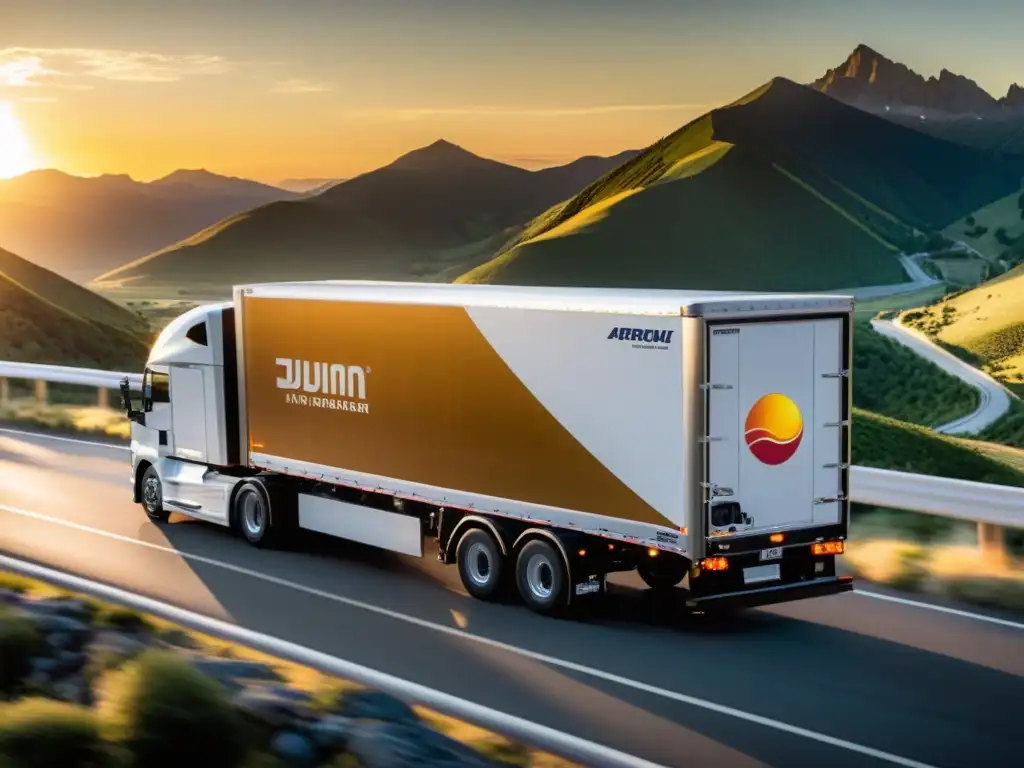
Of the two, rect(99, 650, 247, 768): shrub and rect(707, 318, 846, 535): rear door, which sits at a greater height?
rect(707, 318, 846, 535): rear door

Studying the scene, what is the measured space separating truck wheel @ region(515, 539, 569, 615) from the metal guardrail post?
177 inches

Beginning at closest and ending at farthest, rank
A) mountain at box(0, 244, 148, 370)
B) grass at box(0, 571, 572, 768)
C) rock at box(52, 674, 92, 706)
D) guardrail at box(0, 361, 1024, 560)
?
rock at box(52, 674, 92, 706) → grass at box(0, 571, 572, 768) → guardrail at box(0, 361, 1024, 560) → mountain at box(0, 244, 148, 370)

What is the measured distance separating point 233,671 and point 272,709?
1.24m

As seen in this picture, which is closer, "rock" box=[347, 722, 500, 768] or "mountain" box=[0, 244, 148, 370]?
"rock" box=[347, 722, 500, 768]

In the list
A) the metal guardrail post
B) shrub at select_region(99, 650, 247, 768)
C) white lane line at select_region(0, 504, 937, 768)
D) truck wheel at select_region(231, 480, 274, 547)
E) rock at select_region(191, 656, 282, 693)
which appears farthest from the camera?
truck wheel at select_region(231, 480, 274, 547)

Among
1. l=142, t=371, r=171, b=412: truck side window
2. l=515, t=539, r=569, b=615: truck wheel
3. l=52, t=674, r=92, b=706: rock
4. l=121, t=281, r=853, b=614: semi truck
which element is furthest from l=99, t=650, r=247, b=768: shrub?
l=142, t=371, r=171, b=412: truck side window

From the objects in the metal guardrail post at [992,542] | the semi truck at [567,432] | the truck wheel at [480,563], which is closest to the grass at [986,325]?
the metal guardrail post at [992,542]

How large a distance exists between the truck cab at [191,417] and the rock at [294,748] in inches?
375

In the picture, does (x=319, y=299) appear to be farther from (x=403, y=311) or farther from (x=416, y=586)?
(x=416, y=586)

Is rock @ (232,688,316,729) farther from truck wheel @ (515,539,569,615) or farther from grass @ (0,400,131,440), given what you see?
grass @ (0,400,131,440)

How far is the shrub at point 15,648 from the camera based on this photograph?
9.84 metres

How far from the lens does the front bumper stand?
43.1ft

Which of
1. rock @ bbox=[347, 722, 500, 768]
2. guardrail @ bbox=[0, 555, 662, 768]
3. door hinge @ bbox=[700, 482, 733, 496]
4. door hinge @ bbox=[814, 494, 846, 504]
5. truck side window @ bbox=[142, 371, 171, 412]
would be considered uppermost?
truck side window @ bbox=[142, 371, 171, 412]

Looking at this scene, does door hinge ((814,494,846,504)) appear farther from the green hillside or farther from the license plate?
the green hillside
